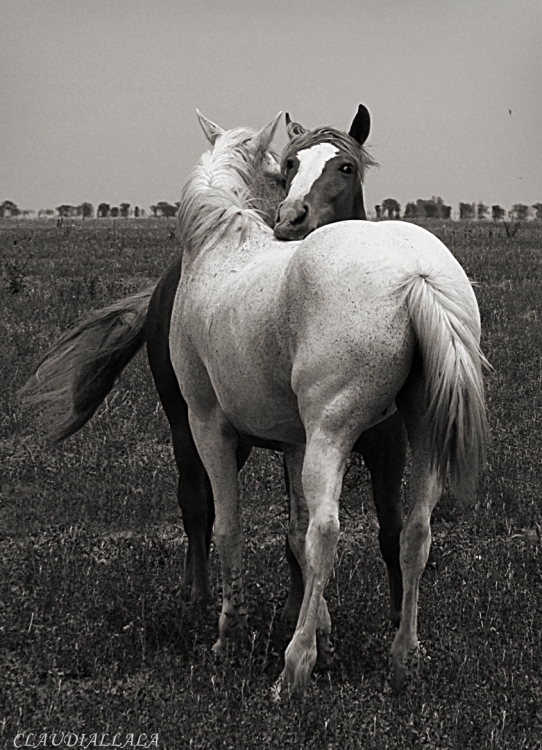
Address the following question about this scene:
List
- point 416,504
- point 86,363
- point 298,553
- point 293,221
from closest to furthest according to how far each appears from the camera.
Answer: point 416,504 < point 293,221 < point 298,553 < point 86,363

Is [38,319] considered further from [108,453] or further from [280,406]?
[280,406]

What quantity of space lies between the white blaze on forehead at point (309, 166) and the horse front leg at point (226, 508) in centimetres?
122

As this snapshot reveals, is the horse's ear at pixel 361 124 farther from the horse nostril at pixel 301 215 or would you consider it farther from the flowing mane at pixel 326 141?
the horse nostril at pixel 301 215

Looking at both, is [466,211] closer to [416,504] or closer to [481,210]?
[481,210]

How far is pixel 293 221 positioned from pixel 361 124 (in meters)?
1.42

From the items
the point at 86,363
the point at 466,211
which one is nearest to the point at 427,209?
the point at 466,211

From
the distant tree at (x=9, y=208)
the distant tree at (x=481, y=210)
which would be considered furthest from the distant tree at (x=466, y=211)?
the distant tree at (x=9, y=208)

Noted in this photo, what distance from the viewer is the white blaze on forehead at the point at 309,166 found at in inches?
218

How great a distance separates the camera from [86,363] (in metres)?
7.51

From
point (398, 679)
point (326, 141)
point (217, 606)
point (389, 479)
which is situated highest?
point (326, 141)

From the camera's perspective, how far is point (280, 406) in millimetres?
4797

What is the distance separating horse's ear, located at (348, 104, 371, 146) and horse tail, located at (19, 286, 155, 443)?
1942 millimetres

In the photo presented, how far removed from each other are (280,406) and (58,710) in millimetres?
1608

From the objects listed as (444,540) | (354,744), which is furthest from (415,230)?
(444,540)
